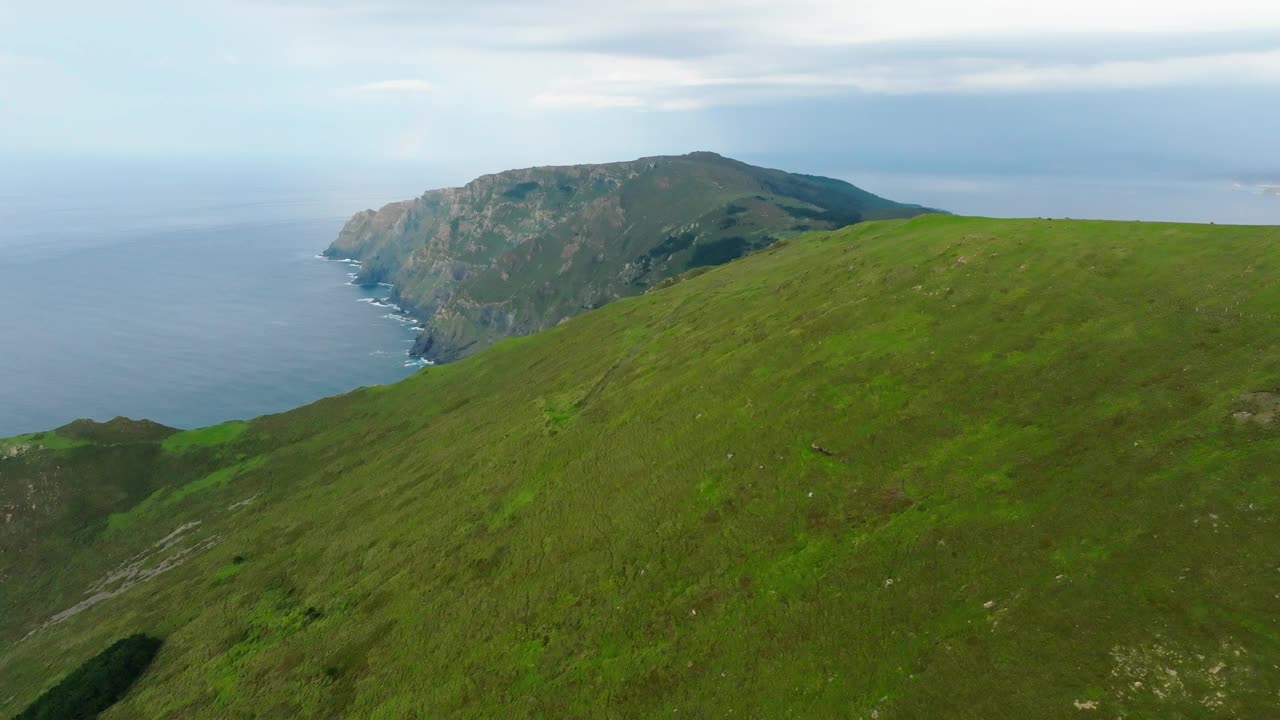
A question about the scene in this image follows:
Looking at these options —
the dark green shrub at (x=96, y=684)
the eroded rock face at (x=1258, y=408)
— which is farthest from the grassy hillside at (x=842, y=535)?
the dark green shrub at (x=96, y=684)

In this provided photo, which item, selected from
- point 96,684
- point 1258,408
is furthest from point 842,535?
point 96,684

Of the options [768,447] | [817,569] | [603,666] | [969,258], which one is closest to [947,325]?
[969,258]

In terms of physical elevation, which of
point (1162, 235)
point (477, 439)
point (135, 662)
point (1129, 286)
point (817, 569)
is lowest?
point (135, 662)

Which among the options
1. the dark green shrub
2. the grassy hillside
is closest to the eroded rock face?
the grassy hillside

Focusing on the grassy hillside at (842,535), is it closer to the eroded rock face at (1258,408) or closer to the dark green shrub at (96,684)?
the eroded rock face at (1258,408)

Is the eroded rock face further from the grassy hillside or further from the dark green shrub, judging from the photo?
the dark green shrub

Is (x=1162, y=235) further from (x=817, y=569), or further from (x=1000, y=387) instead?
(x=817, y=569)

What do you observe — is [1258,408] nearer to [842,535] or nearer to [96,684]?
[842,535]

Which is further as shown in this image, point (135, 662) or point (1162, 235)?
point (135, 662)
